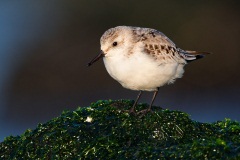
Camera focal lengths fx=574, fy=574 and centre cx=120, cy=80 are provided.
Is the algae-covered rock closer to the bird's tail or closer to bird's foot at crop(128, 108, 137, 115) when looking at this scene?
bird's foot at crop(128, 108, 137, 115)

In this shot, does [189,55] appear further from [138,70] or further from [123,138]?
[123,138]

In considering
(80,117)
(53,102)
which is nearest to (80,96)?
(53,102)

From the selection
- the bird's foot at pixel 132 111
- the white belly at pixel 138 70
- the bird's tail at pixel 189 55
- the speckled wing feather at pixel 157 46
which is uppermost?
the bird's tail at pixel 189 55

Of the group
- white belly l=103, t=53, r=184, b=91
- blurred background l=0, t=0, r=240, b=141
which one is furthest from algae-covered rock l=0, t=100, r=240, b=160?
blurred background l=0, t=0, r=240, b=141

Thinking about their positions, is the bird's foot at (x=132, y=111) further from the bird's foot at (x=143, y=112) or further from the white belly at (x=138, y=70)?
the white belly at (x=138, y=70)

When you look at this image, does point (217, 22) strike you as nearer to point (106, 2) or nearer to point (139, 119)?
point (106, 2)

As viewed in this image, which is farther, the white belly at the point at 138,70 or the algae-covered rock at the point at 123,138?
the white belly at the point at 138,70

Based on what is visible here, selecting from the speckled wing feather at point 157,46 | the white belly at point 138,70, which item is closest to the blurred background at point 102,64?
the speckled wing feather at point 157,46
